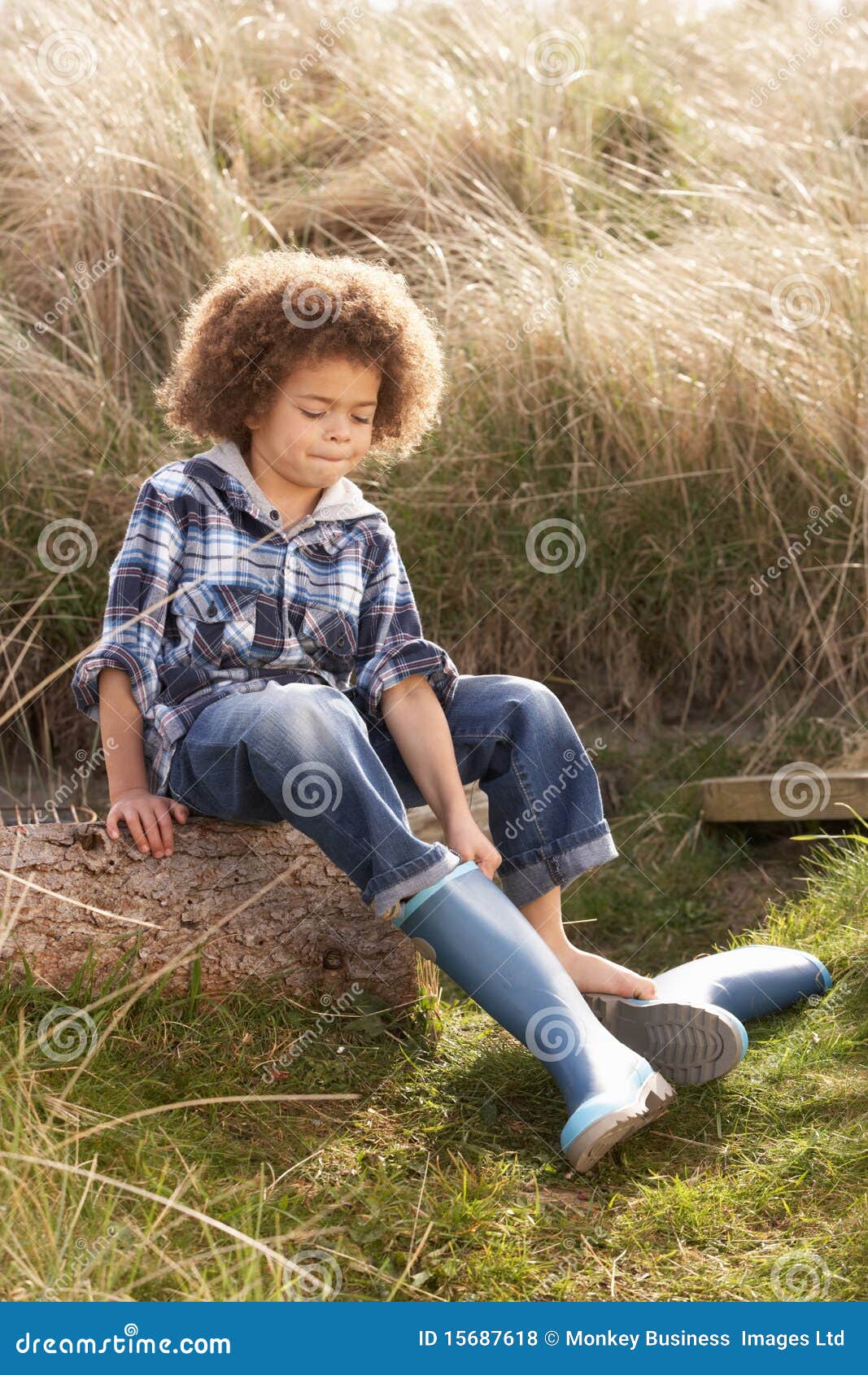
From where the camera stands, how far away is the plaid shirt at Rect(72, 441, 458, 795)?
2346mm

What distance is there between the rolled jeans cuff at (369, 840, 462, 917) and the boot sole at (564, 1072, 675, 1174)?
436 millimetres

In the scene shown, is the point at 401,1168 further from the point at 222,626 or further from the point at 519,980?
the point at 222,626

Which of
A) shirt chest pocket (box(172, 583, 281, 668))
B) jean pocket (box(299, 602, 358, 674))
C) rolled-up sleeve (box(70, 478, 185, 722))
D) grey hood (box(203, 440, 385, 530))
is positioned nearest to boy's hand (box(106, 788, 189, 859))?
rolled-up sleeve (box(70, 478, 185, 722))

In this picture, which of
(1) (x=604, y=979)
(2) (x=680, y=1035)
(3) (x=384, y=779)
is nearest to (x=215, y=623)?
(3) (x=384, y=779)

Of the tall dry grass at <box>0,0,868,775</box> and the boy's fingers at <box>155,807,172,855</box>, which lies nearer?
the boy's fingers at <box>155,807,172,855</box>

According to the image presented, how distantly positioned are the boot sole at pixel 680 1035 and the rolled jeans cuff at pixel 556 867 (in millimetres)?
225

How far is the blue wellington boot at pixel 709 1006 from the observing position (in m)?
2.27

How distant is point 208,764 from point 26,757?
1.86 meters

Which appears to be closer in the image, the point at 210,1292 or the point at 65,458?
the point at 210,1292

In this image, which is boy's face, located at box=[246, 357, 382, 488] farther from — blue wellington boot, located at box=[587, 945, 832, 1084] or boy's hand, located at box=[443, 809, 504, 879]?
blue wellington boot, located at box=[587, 945, 832, 1084]

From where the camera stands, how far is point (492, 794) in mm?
2486

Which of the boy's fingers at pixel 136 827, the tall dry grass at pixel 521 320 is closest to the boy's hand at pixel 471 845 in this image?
the boy's fingers at pixel 136 827

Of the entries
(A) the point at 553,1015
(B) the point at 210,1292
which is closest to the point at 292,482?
(A) the point at 553,1015

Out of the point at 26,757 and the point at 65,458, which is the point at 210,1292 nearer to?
the point at 26,757
